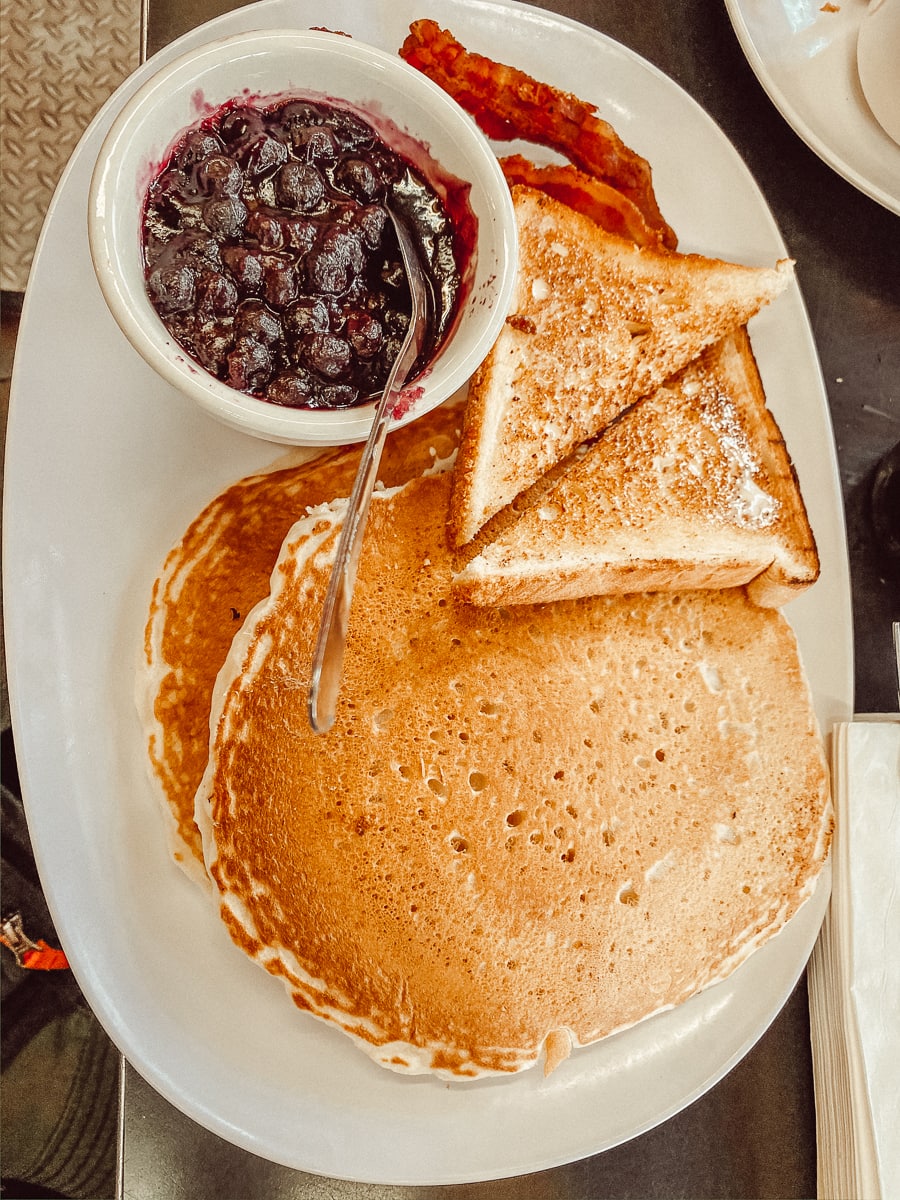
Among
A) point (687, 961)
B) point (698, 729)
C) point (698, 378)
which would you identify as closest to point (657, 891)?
point (687, 961)

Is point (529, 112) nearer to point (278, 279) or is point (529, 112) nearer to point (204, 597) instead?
point (278, 279)

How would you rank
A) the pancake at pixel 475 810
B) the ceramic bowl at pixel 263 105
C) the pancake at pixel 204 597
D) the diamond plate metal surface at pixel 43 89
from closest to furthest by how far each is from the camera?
the ceramic bowl at pixel 263 105, the pancake at pixel 475 810, the pancake at pixel 204 597, the diamond plate metal surface at pixel 43 89

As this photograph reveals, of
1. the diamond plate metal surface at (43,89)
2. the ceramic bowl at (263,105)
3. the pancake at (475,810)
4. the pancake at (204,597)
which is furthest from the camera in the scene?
the diamond plate metal surface at (43,89)

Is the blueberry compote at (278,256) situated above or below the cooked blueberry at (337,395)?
above

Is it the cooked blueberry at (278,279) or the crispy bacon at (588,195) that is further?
the crispy bacon at (588,195)

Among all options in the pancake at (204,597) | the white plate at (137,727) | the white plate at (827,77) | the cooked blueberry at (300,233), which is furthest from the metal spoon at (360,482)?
the white plate at (827,77)

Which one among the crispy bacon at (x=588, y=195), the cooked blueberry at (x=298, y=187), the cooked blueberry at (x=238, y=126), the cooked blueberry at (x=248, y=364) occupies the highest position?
the cooked blueberry at (x=238, y=126)

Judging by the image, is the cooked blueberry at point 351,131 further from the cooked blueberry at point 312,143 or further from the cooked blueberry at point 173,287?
the cooked blueberry at point 173,287

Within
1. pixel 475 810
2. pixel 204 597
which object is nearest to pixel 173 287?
pixel 204 597
